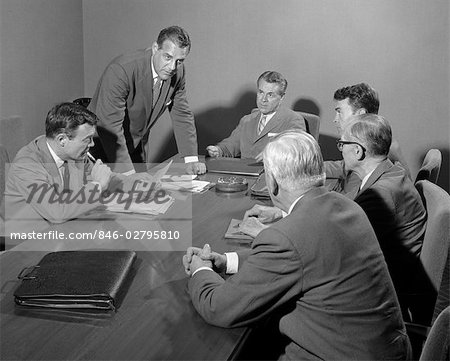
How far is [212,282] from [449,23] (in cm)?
350

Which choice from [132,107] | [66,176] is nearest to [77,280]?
[66,176]

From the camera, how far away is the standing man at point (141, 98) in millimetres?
3059

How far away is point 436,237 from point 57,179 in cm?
154

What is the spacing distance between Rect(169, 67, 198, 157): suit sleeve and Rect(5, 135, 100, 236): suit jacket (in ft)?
4.02

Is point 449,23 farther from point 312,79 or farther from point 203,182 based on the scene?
point 203,182

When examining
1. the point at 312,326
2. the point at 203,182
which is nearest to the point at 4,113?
the point at 203,182

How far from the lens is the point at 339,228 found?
151 cm

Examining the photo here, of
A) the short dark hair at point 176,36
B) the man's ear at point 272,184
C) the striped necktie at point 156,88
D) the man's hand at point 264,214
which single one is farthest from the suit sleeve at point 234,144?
the man's ear at point 272,184

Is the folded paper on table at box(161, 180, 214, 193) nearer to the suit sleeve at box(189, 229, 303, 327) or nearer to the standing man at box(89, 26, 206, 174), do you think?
the standing man at box(89, 26, 206, 174)

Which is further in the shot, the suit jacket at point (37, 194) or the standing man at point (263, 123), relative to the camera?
the standing man at point (263, 123)

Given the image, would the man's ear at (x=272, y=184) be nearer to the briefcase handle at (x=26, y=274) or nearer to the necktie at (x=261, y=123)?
the briefcase handle at (x=26, y=274)

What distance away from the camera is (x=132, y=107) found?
3.37 m

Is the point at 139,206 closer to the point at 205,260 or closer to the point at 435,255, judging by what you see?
the point at 205,260

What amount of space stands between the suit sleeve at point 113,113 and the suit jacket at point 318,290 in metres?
1.65
